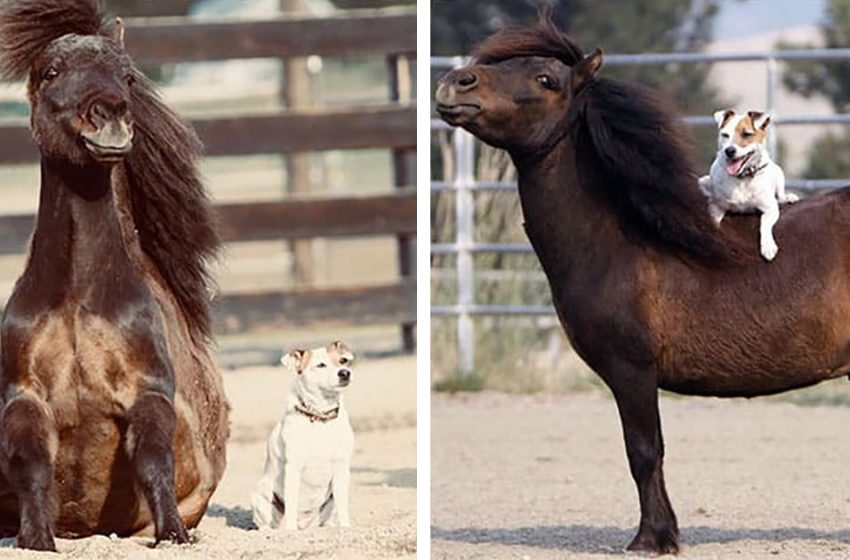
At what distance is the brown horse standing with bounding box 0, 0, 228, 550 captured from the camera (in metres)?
4.70

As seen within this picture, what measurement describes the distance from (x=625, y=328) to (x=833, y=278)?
59 centimetres

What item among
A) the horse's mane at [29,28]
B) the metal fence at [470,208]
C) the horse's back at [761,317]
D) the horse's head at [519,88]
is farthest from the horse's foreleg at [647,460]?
the metal fence at [470,208]

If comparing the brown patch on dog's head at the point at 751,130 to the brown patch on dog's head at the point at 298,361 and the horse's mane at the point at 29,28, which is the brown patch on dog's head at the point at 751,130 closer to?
the brown patch on dog's head at the point at 298,361

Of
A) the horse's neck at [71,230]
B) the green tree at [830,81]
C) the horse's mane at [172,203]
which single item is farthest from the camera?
the green tree at [830,81]

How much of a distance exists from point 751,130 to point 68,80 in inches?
75.2

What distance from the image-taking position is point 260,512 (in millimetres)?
5648

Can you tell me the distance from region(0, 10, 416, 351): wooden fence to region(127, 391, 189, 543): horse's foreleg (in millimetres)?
6502

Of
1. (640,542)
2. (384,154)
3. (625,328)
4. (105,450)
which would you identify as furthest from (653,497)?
(384,154)

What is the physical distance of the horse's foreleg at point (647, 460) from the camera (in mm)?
5355

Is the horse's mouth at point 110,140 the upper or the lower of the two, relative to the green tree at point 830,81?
lower

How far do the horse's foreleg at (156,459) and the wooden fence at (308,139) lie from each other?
21.3ft

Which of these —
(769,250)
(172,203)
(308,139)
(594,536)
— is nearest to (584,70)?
(769,250)

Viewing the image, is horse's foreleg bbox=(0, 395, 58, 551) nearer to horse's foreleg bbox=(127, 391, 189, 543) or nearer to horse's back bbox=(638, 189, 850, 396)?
horse's foreleg bbox=(127, 391, 189, 543)

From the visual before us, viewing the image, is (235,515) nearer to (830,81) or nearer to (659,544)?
(659,544)
